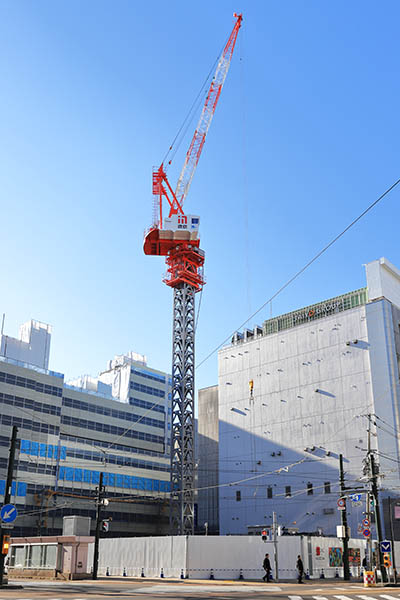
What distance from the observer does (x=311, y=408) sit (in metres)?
84.2

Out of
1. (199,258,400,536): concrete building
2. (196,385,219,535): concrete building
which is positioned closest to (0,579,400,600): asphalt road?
(199,258,400,536): concrete building

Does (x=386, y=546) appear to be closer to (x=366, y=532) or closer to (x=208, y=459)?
(x=366, y=532)

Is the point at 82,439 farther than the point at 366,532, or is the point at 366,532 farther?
the point at 82,439

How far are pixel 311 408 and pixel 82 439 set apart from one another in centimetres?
3645

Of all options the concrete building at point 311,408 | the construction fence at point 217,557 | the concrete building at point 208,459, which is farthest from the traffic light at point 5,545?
the concrete building at point 208,459

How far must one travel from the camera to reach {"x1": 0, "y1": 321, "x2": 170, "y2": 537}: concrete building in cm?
8419

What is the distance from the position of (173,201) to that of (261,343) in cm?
3050

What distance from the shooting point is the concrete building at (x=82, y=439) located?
84188 millimetres

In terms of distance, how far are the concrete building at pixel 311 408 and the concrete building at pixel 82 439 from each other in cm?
1715

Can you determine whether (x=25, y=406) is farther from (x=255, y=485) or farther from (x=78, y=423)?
(x=255, y=485)

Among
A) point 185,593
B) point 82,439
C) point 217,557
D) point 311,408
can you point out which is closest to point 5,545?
point 185,593

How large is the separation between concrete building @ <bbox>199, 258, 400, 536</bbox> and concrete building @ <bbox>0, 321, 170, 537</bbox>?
1715cm

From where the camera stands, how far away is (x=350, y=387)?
8056cm

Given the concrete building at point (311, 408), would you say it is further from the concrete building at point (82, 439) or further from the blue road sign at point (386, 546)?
the blue road sign at point (386, 546)
